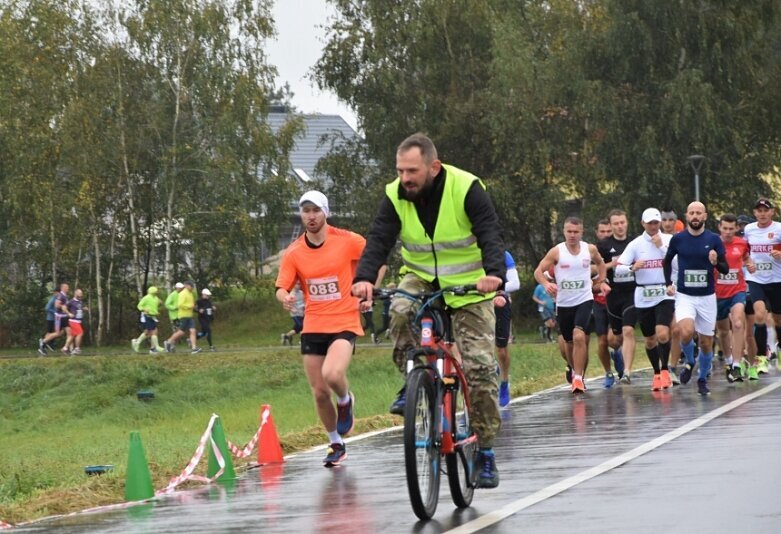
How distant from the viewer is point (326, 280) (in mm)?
12750

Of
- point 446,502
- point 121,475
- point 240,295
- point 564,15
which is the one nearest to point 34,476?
point 121,475

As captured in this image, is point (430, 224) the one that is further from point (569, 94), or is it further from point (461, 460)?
point (569, 94)

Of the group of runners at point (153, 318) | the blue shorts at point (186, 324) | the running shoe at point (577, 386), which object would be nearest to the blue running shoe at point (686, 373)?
the running shoe at point (577, 386)

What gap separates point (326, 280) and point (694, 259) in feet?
21.5

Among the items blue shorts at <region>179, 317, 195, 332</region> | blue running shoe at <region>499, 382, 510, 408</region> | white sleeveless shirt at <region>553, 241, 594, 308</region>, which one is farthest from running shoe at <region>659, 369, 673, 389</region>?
blue shorts at <region>179, 317, 195, 332</region>

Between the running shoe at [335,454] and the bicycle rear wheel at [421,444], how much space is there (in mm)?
3761

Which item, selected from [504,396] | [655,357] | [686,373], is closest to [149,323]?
[655,357]

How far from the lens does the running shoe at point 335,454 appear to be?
1238 cm

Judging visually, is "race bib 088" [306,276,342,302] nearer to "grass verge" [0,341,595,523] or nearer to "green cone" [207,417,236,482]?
"green cone" [207,417,236,482]

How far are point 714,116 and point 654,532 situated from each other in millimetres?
43613

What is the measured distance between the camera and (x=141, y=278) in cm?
6081

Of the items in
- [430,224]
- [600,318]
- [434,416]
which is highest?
[430,224]

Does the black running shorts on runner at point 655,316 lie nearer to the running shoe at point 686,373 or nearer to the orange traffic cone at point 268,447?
the running shoe at point 686,373

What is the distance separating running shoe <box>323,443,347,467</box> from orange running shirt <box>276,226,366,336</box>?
2.72ft
